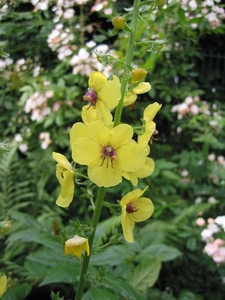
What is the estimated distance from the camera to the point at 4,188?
246 centimetres

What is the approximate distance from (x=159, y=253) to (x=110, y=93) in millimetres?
943

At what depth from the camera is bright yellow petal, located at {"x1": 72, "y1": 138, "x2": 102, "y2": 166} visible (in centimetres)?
93

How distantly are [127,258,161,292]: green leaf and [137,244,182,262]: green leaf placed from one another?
0.11 feet

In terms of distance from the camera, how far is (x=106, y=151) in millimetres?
958

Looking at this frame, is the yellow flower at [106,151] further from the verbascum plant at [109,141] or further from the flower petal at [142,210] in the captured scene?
the flower petal at [142,210]

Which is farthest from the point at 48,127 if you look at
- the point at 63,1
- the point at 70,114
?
the point at 63,1

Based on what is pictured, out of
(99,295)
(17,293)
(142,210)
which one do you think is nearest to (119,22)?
(142,210)

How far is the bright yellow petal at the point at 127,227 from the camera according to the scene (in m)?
1.01

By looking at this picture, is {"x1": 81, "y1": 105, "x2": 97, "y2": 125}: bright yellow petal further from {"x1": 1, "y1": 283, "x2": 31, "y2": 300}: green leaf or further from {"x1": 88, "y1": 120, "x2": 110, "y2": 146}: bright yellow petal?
{"x1": 1, "y1": 283, "x2": 31, "y2": 300}: green leaf

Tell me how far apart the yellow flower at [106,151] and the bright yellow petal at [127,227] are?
12 centimetres

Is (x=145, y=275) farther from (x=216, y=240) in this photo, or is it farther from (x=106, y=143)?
(x=106, y=143)

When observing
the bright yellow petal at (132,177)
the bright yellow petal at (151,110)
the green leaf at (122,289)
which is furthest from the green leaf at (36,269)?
the bright yellow petal at (151,110)

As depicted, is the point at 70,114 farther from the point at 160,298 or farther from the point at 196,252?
the point at 160,298

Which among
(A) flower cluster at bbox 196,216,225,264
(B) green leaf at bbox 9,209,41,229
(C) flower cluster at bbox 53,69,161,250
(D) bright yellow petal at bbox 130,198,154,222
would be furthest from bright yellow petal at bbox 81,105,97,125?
(A) flower cluster at bbox 196,216,225,264
